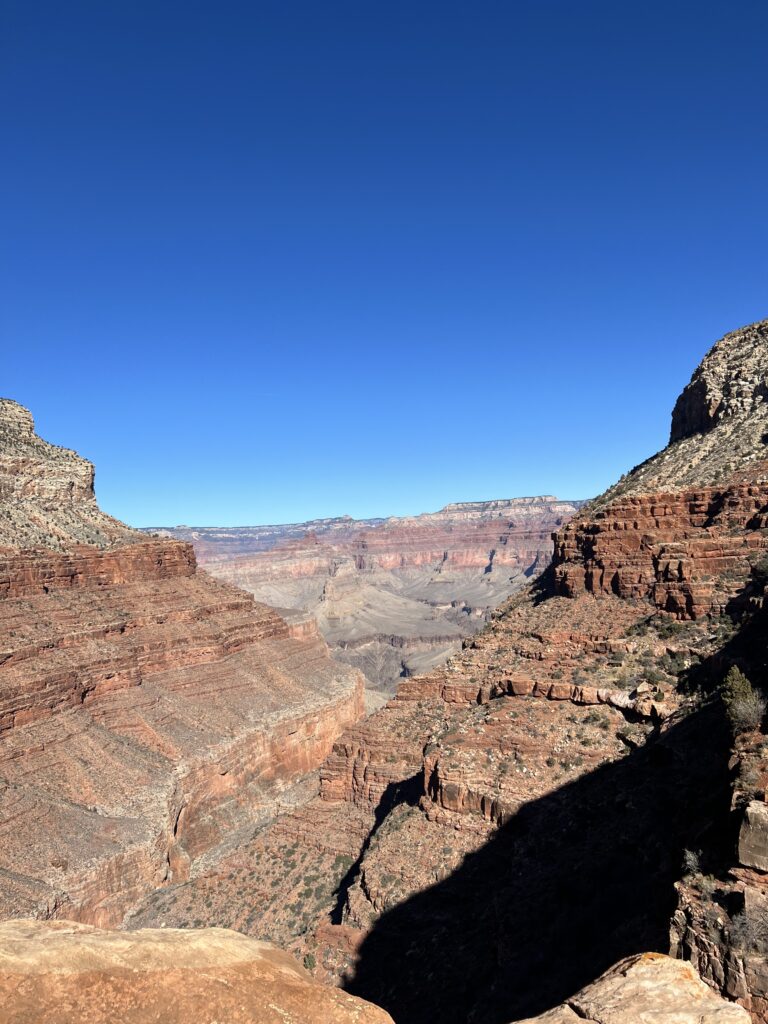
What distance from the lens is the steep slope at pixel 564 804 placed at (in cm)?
1452

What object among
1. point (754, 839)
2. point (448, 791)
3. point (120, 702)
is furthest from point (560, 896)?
point (120, 702)

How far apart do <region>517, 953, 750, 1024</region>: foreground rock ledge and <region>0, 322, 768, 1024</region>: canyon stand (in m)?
0.05

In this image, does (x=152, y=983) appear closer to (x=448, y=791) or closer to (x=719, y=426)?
(x=448, y=791)

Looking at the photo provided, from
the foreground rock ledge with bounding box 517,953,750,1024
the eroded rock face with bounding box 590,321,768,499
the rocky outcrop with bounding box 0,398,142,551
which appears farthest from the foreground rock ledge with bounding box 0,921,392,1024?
the rocky outcrop with bounding box 0,398,142,551

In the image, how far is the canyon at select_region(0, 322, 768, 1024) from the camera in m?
10.8

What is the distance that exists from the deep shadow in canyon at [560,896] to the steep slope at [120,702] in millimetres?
20107

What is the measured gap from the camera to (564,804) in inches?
930

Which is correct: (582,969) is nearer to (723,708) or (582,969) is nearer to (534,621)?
(723,708)

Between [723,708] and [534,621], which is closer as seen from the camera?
[723,708]

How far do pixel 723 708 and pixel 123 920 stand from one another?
32172mm

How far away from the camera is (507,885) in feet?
71.9

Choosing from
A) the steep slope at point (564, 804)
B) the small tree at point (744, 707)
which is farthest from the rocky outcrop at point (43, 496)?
the small tree at point (744, 707)

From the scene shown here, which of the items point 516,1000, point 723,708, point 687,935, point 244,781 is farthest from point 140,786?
point 687,935

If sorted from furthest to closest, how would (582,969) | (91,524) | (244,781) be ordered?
(91,524)
(244,781)
(582,969)
